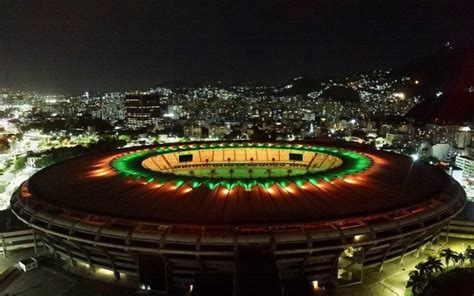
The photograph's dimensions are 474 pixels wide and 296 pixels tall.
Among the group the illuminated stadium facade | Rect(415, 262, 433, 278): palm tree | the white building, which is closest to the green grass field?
the illuminated stadium facade

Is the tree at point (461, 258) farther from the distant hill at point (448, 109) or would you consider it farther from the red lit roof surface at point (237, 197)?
the distant hill at point (448, 109)

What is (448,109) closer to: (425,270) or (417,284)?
(425,270)

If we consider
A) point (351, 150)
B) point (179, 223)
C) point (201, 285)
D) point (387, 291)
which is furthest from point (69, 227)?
point (351, 150)

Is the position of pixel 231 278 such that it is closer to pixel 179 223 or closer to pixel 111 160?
pixel 179 223

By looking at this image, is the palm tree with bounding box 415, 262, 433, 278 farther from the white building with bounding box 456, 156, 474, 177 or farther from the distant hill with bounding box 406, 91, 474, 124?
the distant hill with bounding box 406, 91, 474, 124

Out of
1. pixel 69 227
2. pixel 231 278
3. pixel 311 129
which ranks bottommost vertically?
pixel 311 129

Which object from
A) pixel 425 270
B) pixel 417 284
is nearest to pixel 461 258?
pixel 425 270
